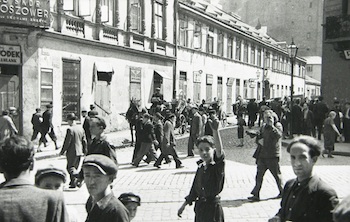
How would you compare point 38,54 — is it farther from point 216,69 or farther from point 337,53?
point 216,69

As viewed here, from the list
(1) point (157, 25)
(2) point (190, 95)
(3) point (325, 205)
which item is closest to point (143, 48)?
(1) point (157, 25)

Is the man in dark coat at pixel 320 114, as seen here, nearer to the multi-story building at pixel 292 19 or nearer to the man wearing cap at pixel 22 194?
the man wearing cap at pixel 22 194

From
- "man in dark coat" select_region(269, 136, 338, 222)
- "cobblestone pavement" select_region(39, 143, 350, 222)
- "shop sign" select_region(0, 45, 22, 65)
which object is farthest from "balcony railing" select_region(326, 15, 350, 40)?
"man in dark coat" select_region(269, 136, 338, 222)

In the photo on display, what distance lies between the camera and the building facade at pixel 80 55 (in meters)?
17.0

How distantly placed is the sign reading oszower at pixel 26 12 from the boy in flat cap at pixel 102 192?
1395 centimetres

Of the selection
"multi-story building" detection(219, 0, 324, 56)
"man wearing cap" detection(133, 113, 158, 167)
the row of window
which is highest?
"multi-story building" detection(219, 0, 324, 56)

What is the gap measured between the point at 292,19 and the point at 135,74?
62346 millimetres

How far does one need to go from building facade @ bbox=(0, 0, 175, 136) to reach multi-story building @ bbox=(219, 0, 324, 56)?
2226 inches

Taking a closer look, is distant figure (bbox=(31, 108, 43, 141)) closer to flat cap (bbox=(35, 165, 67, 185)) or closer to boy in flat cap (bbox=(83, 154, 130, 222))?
flat cap (bbox=(35, 165, 67, 185))

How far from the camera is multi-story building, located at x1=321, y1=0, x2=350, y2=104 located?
21250mm

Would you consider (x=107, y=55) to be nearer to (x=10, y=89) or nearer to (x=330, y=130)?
(x=10, y=89)

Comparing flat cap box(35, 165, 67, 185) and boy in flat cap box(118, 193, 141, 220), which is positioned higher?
flat cap box(35, 165, 67, 185)

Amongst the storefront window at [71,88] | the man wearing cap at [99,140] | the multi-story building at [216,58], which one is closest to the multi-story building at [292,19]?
the multi-story building at [216,58]

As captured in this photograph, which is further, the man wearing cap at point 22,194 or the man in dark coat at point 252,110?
the man in dark coat at point 252,110
